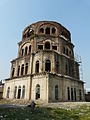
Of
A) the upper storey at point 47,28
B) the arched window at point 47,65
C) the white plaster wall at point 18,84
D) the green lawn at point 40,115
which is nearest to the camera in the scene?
the green lawn at point 40,115

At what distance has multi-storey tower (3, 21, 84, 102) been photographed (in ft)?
80.6

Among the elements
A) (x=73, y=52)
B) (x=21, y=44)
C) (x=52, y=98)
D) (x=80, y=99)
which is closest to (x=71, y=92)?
(x=80, y=99)

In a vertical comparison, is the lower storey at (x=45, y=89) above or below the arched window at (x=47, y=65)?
below

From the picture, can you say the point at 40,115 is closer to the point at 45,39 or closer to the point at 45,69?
the point at 45,69

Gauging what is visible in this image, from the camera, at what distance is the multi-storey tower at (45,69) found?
24.6 meters

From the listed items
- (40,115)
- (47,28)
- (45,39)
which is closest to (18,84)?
(45,39)

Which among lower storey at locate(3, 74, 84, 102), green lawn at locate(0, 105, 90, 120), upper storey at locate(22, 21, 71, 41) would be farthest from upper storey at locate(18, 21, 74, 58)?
green lawn at locate(0, 105, 90, 120)

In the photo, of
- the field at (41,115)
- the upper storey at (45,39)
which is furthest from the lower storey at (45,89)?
the field at (41,115)

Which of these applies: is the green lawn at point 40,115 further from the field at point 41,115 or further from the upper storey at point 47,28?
the upper storey at point 47,28

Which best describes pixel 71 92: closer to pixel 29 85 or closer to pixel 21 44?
pixel 29 85

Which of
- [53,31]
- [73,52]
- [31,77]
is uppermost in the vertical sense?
[53,31]

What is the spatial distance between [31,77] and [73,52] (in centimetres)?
1551

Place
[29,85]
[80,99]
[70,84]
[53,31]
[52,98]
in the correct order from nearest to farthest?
[52,98] → [29,85] → [70,84] → [80,99] → [53,31]

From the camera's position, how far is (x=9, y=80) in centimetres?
3130
